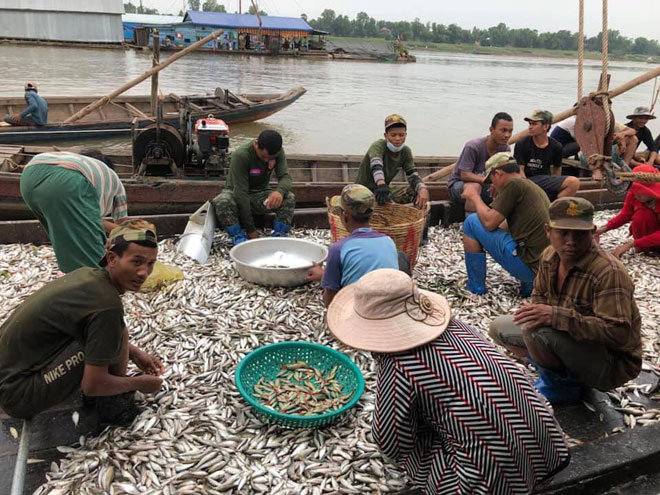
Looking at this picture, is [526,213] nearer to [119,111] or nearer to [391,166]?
[391,166]

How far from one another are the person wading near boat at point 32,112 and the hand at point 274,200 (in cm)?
806

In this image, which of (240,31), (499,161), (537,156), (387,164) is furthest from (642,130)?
(240,31)

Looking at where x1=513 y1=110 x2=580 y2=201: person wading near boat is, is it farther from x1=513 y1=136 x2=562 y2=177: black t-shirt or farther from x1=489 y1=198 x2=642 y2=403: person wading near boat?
x1=489 y1=198 x2=642 y2=403: person wading near boat

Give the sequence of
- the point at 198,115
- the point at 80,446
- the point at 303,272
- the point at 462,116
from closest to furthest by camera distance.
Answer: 1. the point at 80,446
2. the point at 303,272
3. the point at 198,115
4. the point at 462,116

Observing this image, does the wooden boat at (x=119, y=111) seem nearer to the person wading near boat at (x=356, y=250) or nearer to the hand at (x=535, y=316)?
the person wading near boat at (x=356, y=250)

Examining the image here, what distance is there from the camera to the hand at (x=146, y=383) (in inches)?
106

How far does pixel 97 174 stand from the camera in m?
3.62

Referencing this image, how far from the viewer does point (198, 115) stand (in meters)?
12.3

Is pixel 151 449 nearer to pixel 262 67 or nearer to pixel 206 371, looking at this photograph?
pixel 206 371

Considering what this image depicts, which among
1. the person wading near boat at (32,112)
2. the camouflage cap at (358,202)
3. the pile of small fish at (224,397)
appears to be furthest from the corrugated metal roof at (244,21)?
the camouflage cap at (358,202)

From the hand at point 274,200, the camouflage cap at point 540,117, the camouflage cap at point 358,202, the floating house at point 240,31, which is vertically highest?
the floating house at point 240,31

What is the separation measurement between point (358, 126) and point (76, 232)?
17034 mm

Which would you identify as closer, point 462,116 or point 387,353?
point 387,353

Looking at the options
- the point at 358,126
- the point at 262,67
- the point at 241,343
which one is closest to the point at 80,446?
the point at 241,343
